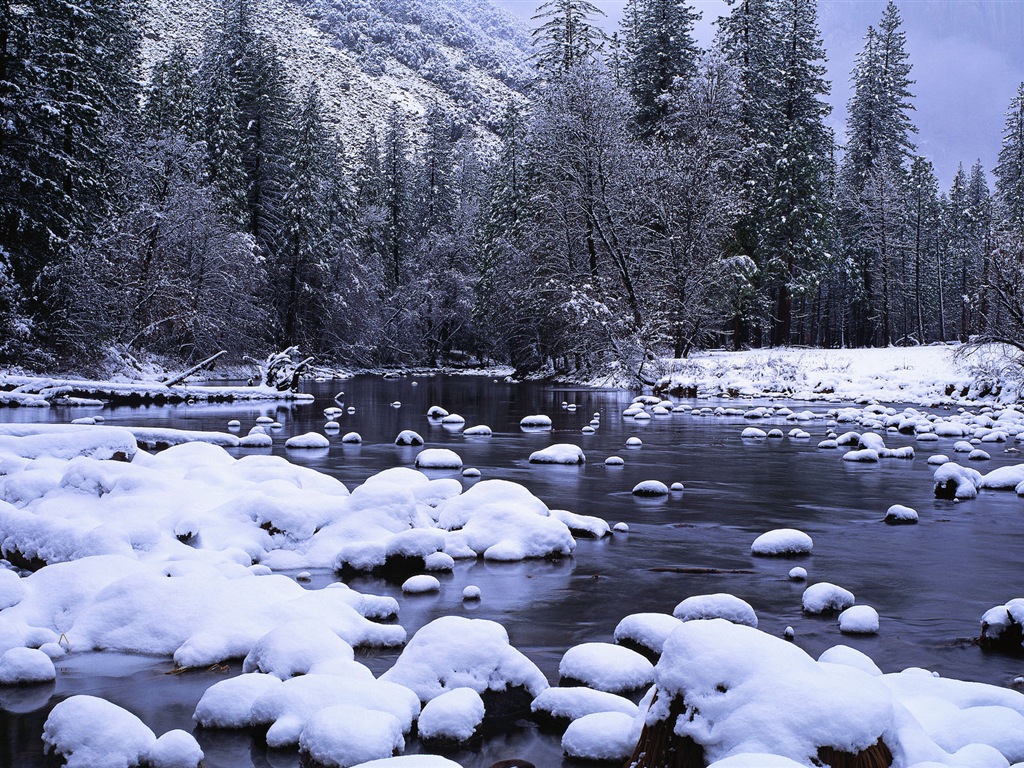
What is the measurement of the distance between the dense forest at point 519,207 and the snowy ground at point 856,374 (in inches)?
52.3

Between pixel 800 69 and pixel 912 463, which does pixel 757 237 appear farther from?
pixel 912 463

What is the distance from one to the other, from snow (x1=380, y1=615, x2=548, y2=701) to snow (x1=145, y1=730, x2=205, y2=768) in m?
0.91

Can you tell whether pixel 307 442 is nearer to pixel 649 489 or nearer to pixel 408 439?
pixel 408 439

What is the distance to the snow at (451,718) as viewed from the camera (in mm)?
3447

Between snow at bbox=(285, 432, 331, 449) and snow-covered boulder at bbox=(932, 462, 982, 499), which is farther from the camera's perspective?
snow at bbox=(285, 432, 331, 449)

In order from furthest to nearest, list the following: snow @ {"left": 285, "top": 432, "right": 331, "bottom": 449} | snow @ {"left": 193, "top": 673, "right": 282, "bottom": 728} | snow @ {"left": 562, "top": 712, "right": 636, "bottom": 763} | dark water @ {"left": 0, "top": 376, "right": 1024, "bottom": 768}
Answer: snow @ {"left": 285, "top": 432, "right": 331, "bottom": 449}, dark water @ {"left": 0, "top": 376, "right": 1024, "bottom": 768}, snow @ {"left": 193, "top": 673, "right": 282, "bottom": 728}, snow @ {"left": 562, "top": 712, "right": 636, "bottom": 763}

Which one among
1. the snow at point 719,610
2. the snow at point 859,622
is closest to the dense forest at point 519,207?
the snow at point 859,622

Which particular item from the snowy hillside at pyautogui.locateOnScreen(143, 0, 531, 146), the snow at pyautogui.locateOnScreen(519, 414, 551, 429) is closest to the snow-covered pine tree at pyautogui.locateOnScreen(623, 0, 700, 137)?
the snow at pyautogui.locateOnScreen(519, 414, 551, 429)

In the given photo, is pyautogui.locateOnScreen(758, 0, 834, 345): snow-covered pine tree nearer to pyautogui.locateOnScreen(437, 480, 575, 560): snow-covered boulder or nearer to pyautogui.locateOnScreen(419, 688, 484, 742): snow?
pyautogui.locateOnScreen(437, 480, 575, 560): snow-covered boulder

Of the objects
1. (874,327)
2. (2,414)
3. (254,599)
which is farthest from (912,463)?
(874,327)

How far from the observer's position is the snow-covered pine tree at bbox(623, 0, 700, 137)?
39.4 meters

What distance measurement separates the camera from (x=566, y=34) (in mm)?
39125

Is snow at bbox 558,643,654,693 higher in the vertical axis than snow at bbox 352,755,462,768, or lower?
lower

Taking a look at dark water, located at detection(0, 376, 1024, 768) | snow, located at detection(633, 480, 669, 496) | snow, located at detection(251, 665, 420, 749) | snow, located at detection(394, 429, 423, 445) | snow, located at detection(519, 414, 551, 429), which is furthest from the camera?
snow, located at detection(519, 414, 551, 429)
